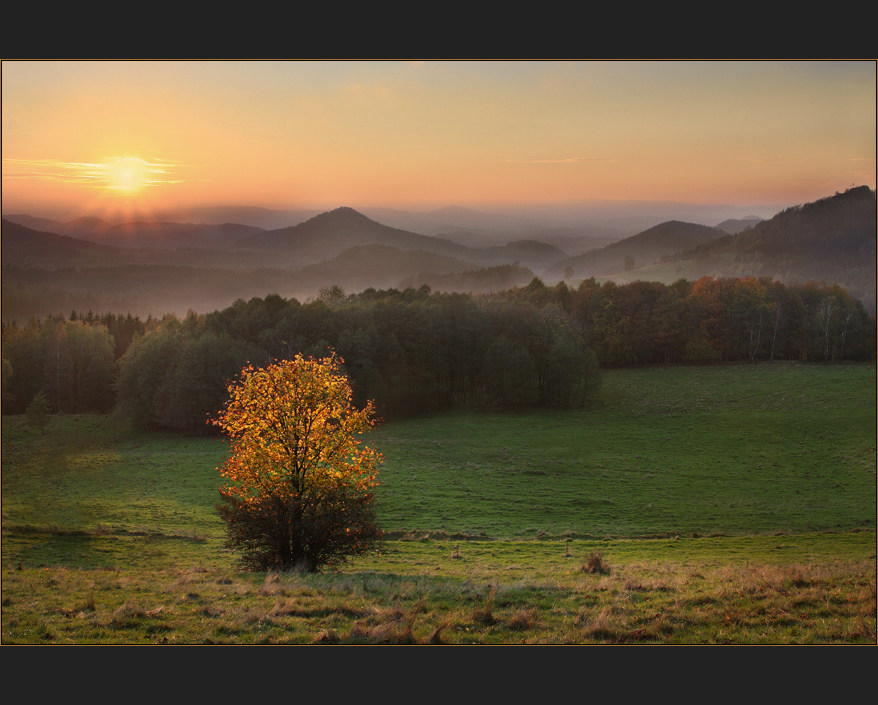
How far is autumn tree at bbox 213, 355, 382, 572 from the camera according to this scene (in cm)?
1339

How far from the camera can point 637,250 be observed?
86.1 ft

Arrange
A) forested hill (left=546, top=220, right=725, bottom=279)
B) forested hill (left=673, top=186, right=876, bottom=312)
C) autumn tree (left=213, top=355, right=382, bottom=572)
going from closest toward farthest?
autumn tree (left=213, top=355, right=382, bottom=572), forested hill (left=673, top=186, right=876, bottom=312), forested hill (left=546, top=220, right=725, bottom=279)

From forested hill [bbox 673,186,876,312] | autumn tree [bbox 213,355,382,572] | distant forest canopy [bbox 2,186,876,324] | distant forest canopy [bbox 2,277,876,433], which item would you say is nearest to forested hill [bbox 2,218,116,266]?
distant forest canopy [bbox 2,186,876,324]

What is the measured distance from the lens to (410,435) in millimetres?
36844

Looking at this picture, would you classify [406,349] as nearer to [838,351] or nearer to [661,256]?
[661,256]

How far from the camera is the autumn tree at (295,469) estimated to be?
527 inches

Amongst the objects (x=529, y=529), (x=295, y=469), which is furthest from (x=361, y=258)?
(x=295, y=469)

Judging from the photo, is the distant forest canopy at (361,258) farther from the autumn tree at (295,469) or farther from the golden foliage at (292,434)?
the autumn tree at (295,469)

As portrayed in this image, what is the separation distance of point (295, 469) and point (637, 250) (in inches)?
780

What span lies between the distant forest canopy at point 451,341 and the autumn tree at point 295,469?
54.5 ft

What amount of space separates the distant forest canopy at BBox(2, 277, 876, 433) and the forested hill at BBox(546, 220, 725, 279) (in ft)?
15.0

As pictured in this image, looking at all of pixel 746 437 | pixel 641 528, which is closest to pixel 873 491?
pixel 746 437

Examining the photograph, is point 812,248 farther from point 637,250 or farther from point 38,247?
point 38,247

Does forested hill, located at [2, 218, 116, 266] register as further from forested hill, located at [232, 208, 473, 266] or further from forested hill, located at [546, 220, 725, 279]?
forested hill, located at [546, 220, 725, 279]
